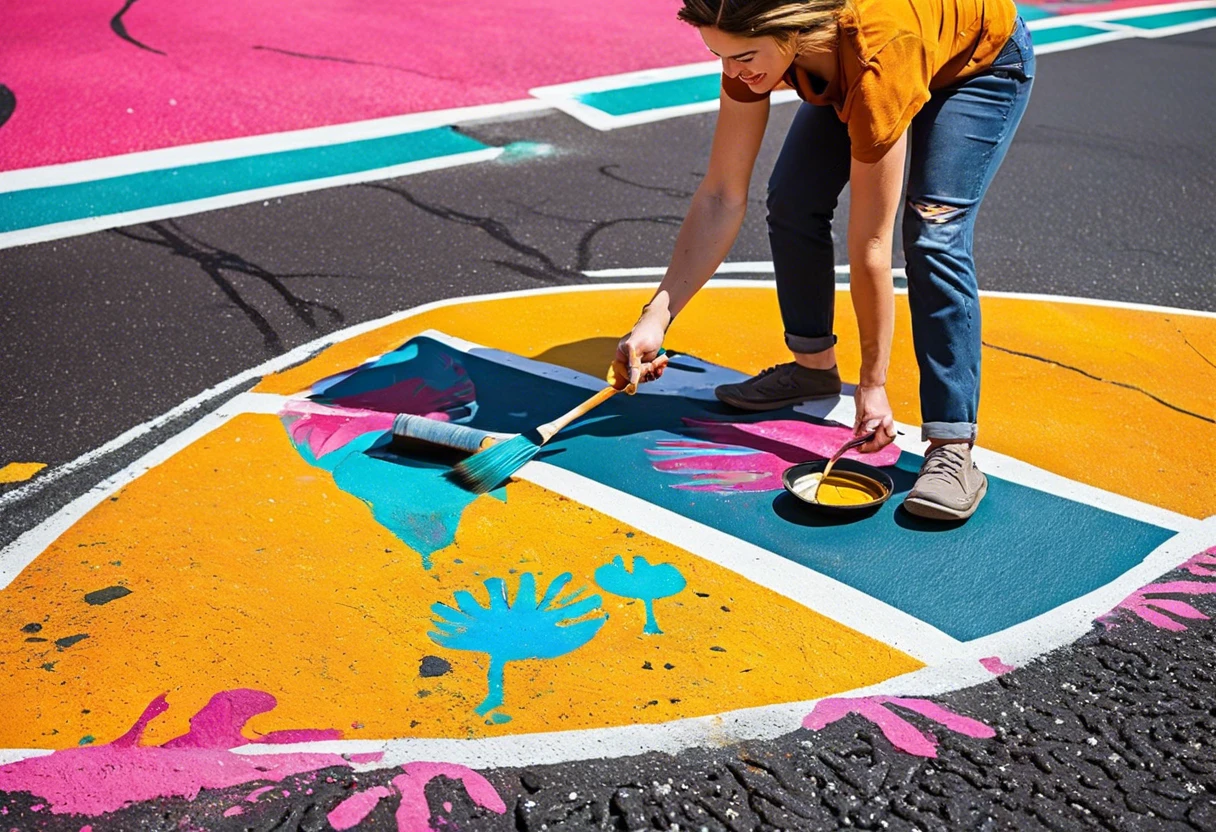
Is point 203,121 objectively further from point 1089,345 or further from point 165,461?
point 1089,345

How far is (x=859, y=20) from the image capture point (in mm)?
2744

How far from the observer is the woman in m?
2.77

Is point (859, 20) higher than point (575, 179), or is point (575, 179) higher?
point (859, 20)

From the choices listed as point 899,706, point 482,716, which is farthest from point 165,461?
point 899,706

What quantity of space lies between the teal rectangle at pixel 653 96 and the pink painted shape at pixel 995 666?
5485 millimetres

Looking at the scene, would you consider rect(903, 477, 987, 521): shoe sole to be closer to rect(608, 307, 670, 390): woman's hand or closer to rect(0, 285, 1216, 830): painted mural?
rect(0, 285, 1216, 830): painted mural

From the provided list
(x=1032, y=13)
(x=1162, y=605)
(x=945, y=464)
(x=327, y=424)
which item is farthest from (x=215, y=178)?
(x=1032, y=13)

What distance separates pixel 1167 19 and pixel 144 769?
1216 cm

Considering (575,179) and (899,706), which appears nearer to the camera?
(899,706)

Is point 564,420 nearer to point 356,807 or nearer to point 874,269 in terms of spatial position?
point 874,269

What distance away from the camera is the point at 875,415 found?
322 cm

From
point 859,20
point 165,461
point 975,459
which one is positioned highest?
point 859,20

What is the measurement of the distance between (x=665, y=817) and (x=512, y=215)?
4.01 meters

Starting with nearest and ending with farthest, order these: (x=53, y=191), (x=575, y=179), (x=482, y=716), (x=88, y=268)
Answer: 1. (x=482, y=716)
2. (x=88, y=268)
3. (x=53, y=191)
4. (x=575, y=179)
